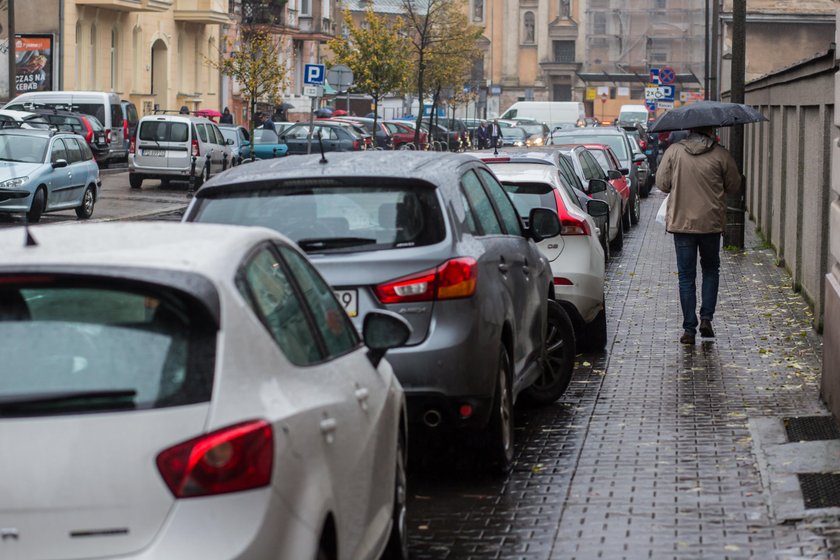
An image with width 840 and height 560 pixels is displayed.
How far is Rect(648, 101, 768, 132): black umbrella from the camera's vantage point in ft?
42.2

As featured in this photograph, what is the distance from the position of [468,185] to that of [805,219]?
799 cm

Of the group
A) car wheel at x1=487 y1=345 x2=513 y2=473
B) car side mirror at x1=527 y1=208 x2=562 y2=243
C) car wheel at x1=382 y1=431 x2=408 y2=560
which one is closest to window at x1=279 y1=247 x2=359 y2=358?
car wheel at x1=382 y1=431 x2=408 y2=560

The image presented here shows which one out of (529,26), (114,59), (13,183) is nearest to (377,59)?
(114,59)

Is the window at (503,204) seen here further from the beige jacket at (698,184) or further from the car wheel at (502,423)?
the beige jacket at (698,184)

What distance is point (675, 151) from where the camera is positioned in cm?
1277

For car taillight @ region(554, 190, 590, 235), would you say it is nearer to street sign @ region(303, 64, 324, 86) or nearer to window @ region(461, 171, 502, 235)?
window @ region(461, 171, 502, 235)

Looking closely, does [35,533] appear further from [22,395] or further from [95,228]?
[95,228]

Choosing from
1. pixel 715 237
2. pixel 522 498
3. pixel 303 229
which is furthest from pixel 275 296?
pixel 715 237

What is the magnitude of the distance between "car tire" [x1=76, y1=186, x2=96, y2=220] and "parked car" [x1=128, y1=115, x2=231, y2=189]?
26.3ft

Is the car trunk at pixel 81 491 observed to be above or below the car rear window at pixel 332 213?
below

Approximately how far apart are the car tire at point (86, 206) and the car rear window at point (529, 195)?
17.2 metres

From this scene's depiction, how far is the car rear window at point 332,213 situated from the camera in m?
7.09

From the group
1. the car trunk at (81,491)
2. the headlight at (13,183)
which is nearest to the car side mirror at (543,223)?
the car trunk at (81,491)

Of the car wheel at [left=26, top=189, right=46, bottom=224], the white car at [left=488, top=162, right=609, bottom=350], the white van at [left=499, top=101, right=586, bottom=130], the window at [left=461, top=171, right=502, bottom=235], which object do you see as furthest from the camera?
the white van at [left=499, top=101, right=586, bottom=130]
